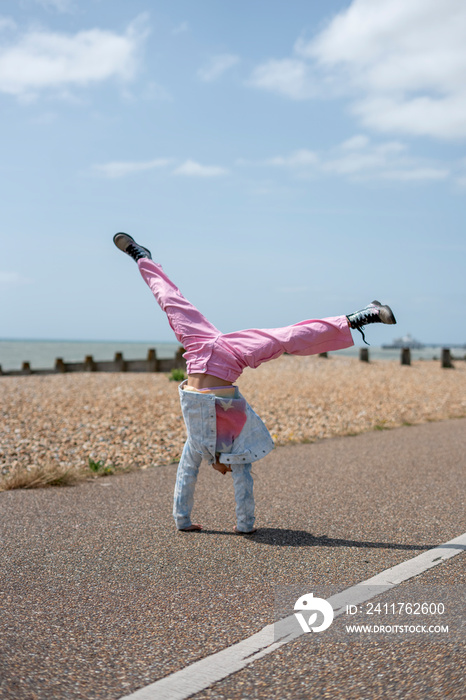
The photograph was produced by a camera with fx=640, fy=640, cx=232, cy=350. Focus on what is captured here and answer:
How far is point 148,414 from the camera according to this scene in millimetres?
9977

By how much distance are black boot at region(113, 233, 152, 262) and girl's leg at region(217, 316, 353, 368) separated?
931mm

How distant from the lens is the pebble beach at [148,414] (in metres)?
7.27

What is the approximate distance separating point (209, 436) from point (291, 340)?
2.70 ft

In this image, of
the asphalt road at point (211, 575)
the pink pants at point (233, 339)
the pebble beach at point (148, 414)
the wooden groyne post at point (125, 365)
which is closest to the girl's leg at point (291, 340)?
the pink pants at point (233, 339)

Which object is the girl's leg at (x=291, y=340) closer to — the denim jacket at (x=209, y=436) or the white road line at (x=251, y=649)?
the denim jacket at (x=209, y=436)

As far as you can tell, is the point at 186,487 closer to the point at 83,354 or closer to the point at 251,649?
the point at 251,649

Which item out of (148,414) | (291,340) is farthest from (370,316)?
(148,414)

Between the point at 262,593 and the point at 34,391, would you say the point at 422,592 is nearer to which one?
the point at 262,593

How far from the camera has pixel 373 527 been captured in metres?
4.57

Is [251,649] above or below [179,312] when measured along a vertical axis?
below

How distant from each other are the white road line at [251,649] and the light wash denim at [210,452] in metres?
1.06

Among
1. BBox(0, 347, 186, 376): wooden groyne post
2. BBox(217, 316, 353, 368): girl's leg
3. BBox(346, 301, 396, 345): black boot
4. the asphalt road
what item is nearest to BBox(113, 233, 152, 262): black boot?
BBox(217, 316, 353, 368): girl's leg

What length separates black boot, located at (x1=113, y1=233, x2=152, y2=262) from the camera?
455cm

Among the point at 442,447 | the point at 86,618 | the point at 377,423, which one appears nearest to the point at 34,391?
the point at 377,423
